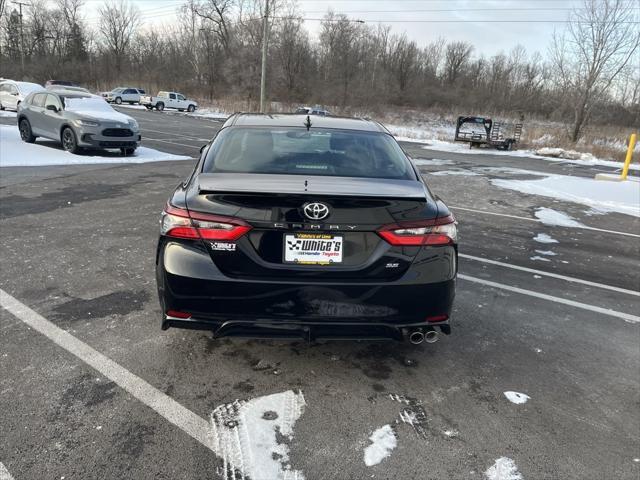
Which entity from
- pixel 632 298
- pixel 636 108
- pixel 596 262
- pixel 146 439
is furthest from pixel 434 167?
pixel 636 108

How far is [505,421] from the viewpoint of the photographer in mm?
2760

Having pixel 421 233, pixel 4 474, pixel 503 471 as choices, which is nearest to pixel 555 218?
pixel 421 233

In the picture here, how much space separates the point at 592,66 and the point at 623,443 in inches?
1285

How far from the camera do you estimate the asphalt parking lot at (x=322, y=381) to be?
237 cm

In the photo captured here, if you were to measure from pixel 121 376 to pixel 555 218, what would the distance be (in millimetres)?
8364

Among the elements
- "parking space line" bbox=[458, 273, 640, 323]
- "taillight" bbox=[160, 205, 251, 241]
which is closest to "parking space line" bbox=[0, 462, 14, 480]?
"taillight" bbox=[160, 205, 251, 241]

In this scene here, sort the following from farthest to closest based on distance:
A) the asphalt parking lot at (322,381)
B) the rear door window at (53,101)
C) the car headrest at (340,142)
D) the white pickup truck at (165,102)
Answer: the white pickup truck at (165,102) < the rear door window at (53,101) < the car headrest at (340,142) < the asphalt parking lot at (322,381)

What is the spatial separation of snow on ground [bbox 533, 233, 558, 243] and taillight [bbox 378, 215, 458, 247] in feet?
16.1

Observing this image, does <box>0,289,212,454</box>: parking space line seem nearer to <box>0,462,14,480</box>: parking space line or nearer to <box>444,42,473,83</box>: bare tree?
<box>0,462,14,480</box>: parking space line

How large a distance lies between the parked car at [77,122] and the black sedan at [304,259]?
1149 centimetres

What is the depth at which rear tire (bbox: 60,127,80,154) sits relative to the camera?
42.6 feet

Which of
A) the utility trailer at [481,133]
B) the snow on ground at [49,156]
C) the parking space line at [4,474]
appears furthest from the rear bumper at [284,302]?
the utility trailer at [481,133]

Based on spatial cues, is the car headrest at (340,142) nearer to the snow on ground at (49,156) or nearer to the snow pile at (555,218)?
the snow pile at (555,218)

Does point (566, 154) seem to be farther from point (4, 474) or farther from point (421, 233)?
point (4, 474)
